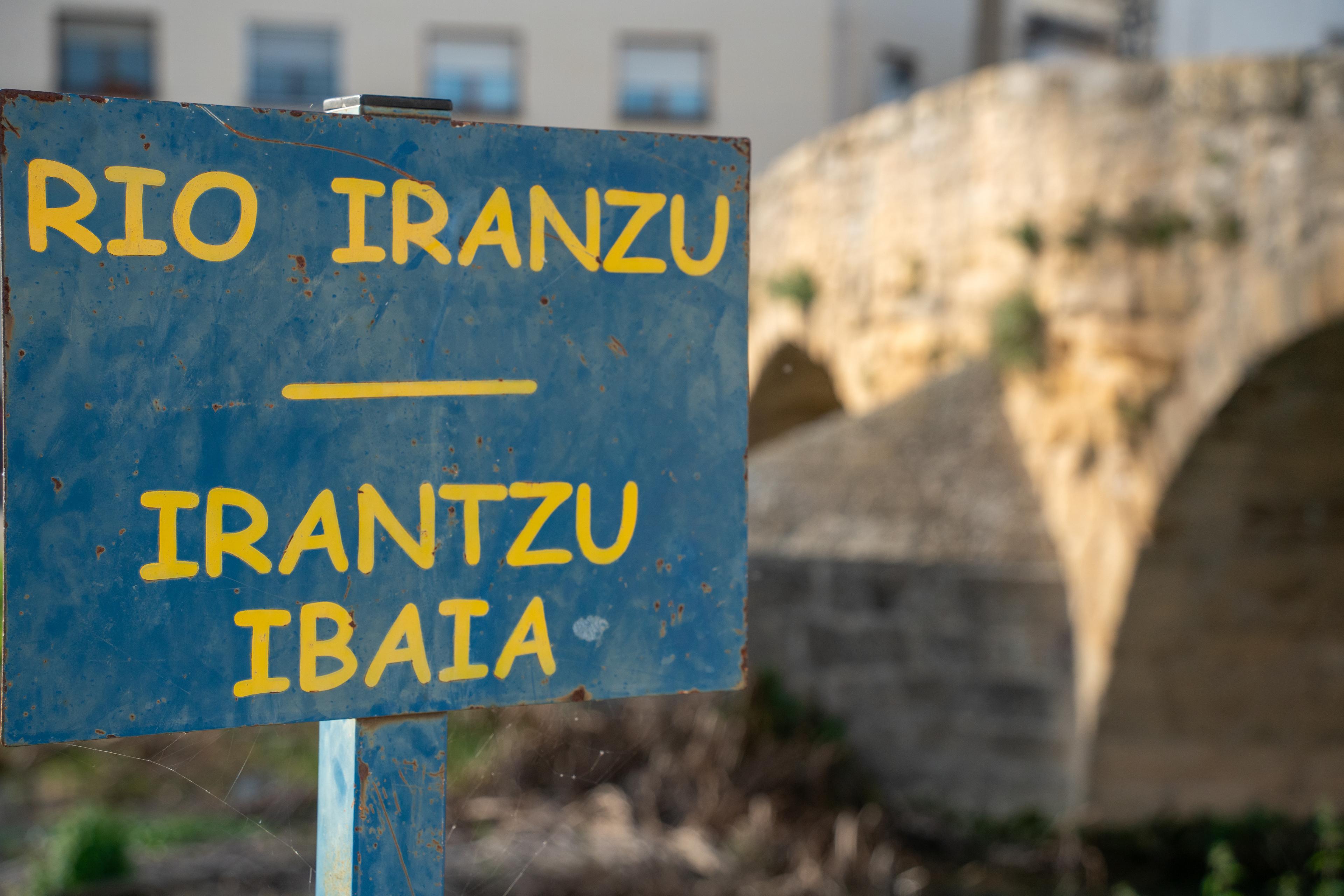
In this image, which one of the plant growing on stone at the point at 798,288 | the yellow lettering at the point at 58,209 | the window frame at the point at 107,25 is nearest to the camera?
the yellow lettering at the point at 58,209

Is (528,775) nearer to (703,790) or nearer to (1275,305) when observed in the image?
(703,790)

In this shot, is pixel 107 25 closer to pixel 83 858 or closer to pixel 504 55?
pixel 504 55

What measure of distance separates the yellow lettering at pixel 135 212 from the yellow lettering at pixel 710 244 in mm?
488

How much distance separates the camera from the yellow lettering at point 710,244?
1.29 meters

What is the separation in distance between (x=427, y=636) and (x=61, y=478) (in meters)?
0.35

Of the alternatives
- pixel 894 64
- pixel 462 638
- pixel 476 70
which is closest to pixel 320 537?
pixel 462 638

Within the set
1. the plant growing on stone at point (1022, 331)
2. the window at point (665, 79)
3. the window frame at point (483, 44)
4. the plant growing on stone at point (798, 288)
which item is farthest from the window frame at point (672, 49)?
the plant growing on stone at point (1022, 331)

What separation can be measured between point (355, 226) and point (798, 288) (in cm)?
596

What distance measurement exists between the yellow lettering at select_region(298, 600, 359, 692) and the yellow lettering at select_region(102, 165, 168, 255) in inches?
13.8

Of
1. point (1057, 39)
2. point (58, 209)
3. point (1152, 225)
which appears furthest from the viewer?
point (1057, 39)

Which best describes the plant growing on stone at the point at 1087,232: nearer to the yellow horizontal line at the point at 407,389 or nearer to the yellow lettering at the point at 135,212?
the yellow horizontal line at the point at 407,389

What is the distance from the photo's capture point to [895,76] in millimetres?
13312

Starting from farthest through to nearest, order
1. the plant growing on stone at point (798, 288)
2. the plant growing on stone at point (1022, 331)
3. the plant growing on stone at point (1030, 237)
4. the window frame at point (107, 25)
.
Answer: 1. the window frame at point (107, 25)
2. the plant growing on stone at point (798, 288)
3. the plant growing on stone at point (1022, 331)
4. the plant growing on stone at point (1030, 237)

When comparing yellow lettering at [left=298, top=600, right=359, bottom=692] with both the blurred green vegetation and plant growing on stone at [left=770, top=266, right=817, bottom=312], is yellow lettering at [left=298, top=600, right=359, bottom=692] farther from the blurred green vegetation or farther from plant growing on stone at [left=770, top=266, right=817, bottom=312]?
plant growing on stone at [left=770, top=266, right=817, bottom=312]
